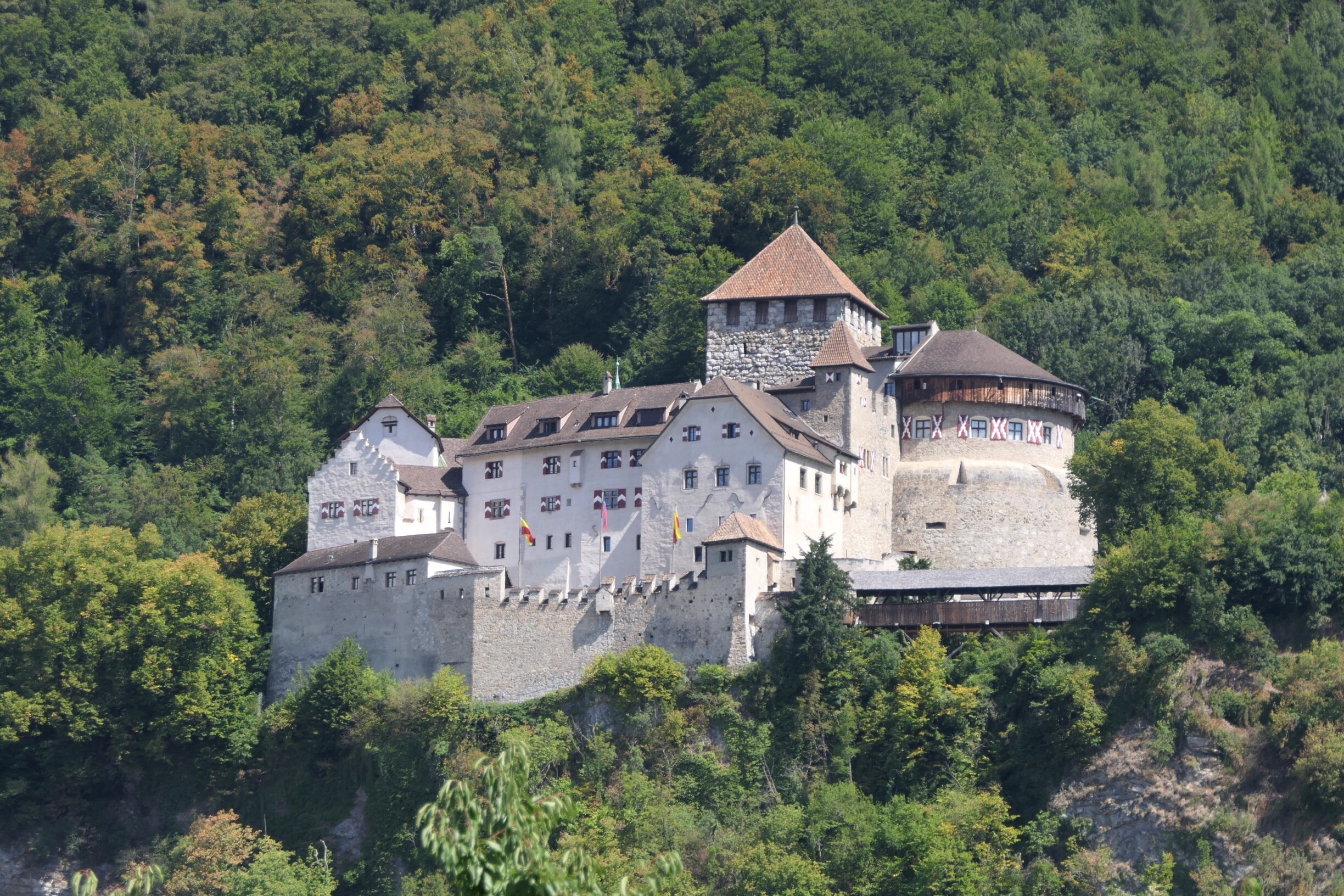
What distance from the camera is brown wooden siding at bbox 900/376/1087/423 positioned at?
76062 millimetres

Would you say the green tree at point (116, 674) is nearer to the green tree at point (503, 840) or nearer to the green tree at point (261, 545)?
the green tree at point (261, 545)

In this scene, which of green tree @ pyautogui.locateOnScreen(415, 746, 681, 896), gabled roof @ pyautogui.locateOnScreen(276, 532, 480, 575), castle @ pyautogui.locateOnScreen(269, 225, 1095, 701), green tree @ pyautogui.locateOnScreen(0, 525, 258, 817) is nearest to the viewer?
green tree @ pyautogui.locateOnScreen(415, 746, 681, 896)

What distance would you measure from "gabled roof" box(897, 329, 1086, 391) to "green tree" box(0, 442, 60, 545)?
3441 centimetres

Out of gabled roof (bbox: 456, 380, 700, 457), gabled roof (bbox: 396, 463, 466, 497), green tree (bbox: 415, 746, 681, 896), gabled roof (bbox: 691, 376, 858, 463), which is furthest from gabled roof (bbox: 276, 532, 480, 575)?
green tree (bbox: 415, 746, 681, 896)

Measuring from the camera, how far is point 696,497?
70625 mm

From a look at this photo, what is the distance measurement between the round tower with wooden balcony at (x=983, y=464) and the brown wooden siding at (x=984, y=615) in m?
8.28

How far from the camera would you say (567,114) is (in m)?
109

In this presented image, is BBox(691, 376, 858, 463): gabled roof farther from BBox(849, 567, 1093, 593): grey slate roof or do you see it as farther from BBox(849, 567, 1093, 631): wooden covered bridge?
BBox(849, 567, 1093, 631): wooden covered bridge

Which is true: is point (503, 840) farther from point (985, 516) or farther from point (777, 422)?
point (985, 516)

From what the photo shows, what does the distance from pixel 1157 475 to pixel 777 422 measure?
11.4 metres

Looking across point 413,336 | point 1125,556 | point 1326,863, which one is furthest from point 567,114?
point 1326,863

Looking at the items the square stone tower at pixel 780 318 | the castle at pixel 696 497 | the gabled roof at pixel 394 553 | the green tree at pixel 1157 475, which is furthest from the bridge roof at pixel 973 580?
the gabled roof at pixel 394 553

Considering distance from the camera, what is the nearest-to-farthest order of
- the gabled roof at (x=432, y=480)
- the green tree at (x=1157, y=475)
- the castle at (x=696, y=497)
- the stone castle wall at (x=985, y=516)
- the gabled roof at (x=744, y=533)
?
the gabled roof at (x=744, y=533) < the castle at (x=696, y=497) < the green tree at (x=1157, y=475) < the stone castle wall at (x=985, y=516) < the gabled roof at (x=432, y=480)

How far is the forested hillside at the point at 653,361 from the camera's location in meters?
62.2
